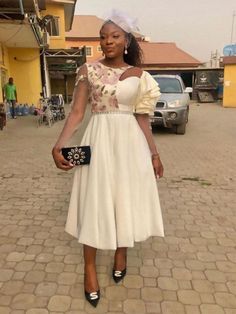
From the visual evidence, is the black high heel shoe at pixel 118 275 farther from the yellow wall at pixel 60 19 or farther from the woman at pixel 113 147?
the yellow wall at pixel 60 19

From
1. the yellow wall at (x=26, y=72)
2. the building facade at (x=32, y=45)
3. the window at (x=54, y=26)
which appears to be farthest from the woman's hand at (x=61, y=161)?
the window at (x=54, y=26)

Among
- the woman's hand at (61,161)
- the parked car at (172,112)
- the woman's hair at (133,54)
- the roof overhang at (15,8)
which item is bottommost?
the parked car at (172,112)

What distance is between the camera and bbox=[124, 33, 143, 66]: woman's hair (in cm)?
242

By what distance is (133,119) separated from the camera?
2.37m

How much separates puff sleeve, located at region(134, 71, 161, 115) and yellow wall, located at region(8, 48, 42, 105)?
626 inches

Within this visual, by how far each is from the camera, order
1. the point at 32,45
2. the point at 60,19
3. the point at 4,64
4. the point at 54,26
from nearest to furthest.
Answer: the point at 4,64
the point at 32,45
the point at 54,26
the point at 60,19

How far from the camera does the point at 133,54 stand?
245 centimetres

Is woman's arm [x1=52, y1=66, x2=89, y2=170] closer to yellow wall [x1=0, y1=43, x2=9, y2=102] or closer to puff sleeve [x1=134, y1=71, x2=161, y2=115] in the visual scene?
puff sleeve [x1=134, y1=71, x2=161, y2=115]

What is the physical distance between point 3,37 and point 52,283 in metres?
13.2

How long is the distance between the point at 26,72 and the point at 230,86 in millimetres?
12881

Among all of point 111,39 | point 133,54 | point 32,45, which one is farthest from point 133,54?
point 32,45

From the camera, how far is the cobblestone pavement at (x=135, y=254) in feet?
8.04

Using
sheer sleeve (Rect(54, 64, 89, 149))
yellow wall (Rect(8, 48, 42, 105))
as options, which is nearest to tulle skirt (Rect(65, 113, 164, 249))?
sheer sleeve (Rect(54, 64, 89, 149))

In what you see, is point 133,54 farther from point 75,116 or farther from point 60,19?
point 60,19
